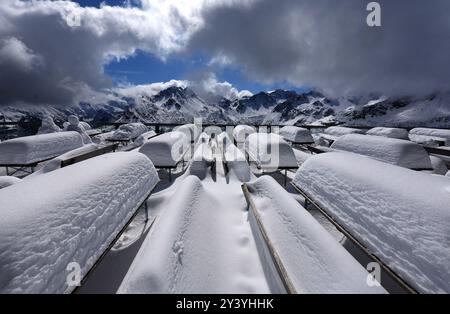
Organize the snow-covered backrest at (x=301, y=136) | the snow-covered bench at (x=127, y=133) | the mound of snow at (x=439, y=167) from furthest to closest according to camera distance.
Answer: the snow-covered bench at (x=127, y=133) → the snow-covered backrest at (x=301, y=136) → the mound of snow at (x=439, y=167)

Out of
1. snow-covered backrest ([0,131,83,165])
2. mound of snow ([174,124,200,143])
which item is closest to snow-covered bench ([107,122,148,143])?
mound of snow ([174,124,200,143])

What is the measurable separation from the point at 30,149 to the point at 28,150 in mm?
130

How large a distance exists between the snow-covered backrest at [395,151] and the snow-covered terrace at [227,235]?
524cm

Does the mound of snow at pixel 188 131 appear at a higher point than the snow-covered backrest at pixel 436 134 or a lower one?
higher

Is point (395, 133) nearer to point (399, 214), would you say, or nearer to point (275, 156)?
point (275, 156)

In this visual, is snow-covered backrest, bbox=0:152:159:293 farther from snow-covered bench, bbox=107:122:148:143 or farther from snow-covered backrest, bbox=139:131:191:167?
snow-covered bench, bbox=107:122:148:143

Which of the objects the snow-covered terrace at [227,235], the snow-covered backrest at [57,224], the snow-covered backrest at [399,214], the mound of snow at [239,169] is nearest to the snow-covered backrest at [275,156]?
the mound of snow at [239,169]

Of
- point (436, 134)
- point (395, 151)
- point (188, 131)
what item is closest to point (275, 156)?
point (395, 151)

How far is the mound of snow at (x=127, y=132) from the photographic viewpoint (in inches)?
870

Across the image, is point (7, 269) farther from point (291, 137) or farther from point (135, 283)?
point (291, 137)

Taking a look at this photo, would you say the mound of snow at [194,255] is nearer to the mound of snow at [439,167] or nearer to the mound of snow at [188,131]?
the mound of snow at [439,167]

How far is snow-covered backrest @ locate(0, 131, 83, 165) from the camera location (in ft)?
35.0
